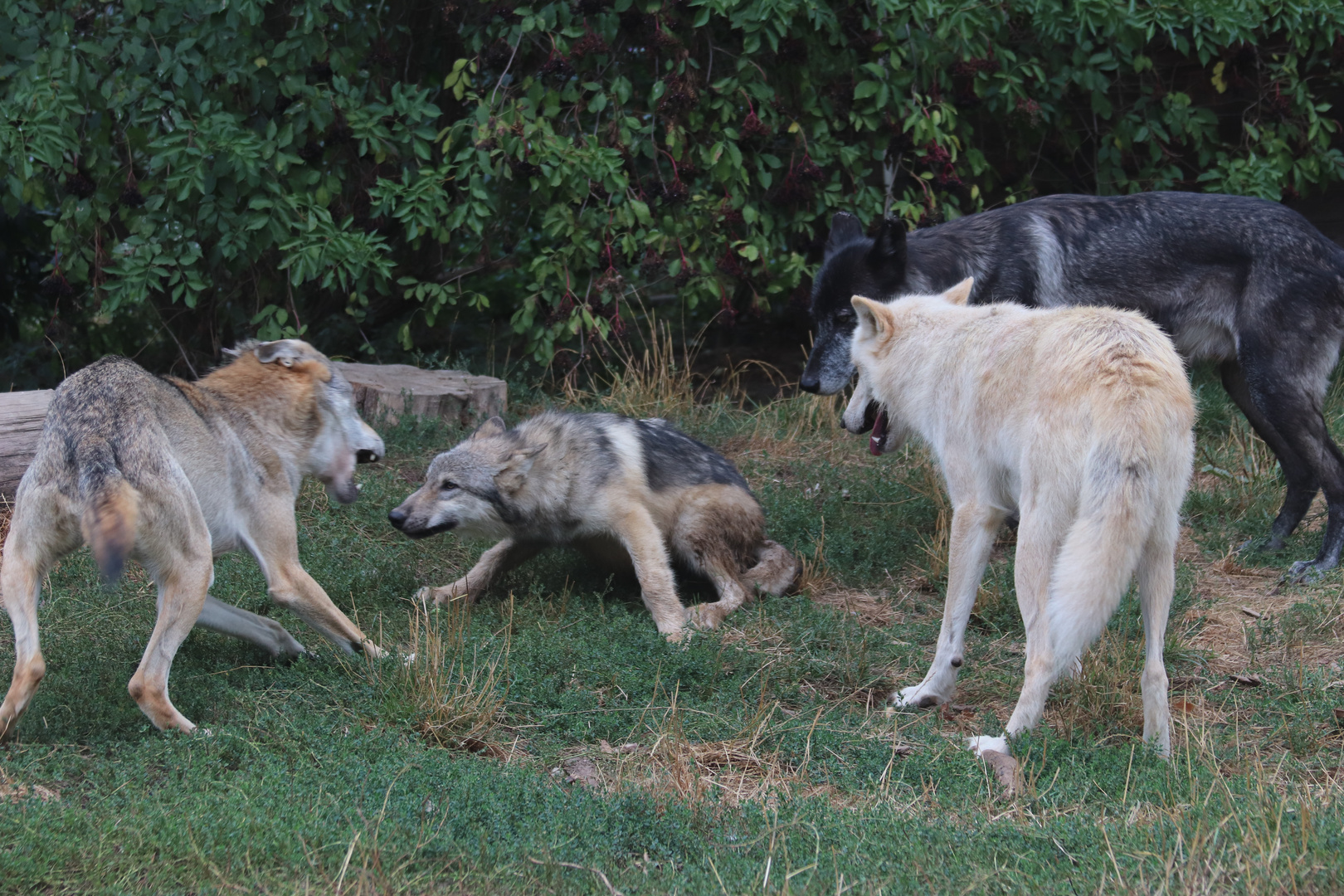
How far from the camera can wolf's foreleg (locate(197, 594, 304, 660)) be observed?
4730 mm

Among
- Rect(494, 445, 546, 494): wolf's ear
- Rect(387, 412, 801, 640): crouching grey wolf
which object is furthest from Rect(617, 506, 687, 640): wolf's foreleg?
Rect(494, 445, 546, 494): wolf's ear

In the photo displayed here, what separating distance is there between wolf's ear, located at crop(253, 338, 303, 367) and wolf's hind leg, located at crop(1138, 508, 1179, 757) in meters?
3.70

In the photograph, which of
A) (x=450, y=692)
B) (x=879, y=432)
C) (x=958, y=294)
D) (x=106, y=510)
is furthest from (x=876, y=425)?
(x=106, y=510)

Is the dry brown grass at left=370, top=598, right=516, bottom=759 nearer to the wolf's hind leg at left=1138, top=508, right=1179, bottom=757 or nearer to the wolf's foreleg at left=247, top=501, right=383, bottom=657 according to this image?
the wolf's foreleg at left=247, top=501, right=383, bottom=657

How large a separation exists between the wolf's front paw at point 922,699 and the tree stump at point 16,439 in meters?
5.08

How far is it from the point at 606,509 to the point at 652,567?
15.2 inches

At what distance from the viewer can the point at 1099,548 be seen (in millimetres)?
3658

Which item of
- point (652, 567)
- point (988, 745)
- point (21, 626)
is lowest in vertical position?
point (652, 567)

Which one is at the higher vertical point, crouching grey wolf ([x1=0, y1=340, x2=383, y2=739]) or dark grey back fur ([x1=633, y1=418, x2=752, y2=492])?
crouching grey wolf ([x1=0, y1=340, x2=383, y2=739])

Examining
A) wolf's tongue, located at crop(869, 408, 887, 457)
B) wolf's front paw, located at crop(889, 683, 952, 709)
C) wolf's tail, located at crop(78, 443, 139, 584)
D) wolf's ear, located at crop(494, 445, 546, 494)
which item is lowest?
wolf's front paw, located at crop(889, 683, 952, 709)

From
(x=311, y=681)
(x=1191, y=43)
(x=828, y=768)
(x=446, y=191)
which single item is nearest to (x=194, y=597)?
(x=311, y=681)

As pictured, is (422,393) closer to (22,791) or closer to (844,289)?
(844,289)

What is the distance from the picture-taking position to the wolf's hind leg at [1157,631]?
392 centimetres

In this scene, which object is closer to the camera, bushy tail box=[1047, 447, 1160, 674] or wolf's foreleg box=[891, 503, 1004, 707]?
bushy tail box=[1047, 447, 1160, 674]
